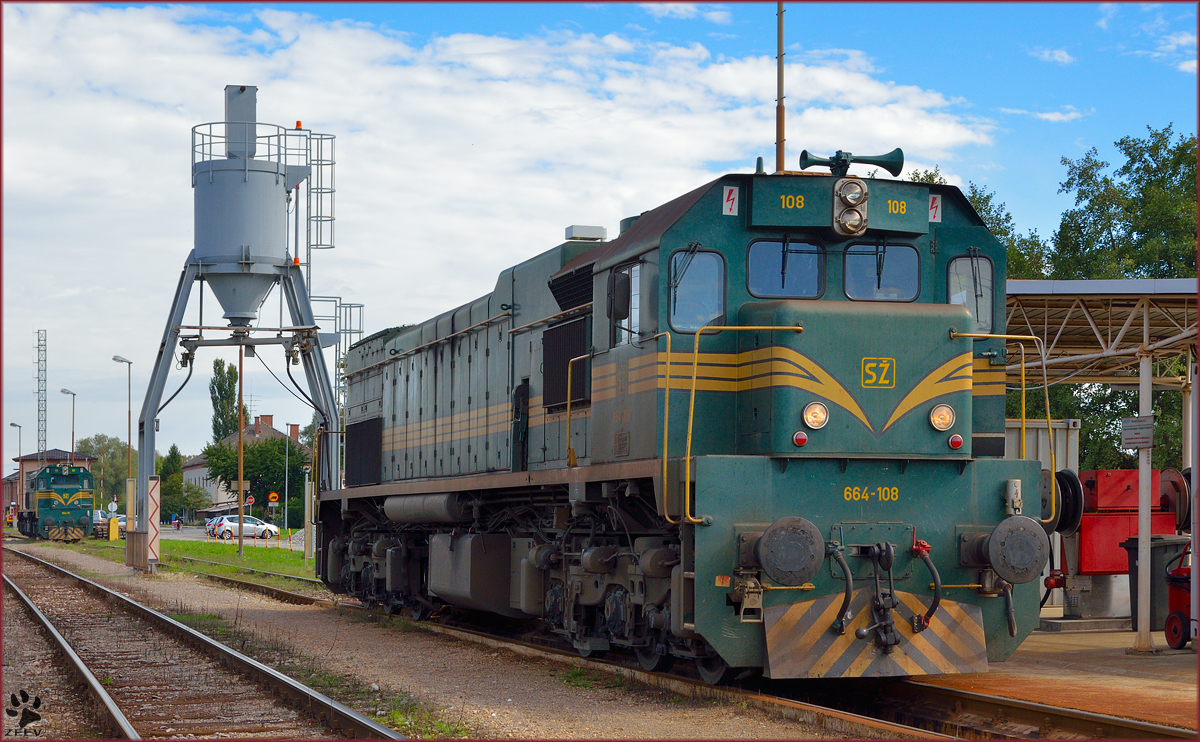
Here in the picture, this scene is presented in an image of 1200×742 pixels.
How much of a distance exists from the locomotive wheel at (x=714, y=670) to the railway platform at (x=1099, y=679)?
185 centimetres

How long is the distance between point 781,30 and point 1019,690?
1044 cm

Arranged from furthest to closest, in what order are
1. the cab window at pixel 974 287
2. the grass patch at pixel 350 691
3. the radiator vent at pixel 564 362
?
the radiator vent at pixel 564 362
the cab window at pixel 974 287
the grass patch at pixel 350 691

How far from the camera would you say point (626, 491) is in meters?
9.35

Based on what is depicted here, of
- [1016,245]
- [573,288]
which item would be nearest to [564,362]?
[573,288]

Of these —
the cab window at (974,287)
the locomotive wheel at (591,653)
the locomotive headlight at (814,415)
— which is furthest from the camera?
the locomotive wheel at (591,653)

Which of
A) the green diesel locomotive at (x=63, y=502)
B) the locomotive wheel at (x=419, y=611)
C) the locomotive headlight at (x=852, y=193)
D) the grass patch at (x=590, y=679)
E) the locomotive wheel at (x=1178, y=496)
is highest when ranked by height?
the locomotive headlight at (x=852, y=193)

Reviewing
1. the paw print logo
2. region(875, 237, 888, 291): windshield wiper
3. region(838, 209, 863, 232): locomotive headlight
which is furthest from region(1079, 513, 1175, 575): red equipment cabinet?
the paw print logo

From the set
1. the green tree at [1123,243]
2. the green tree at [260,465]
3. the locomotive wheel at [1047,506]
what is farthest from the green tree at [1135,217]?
the green tree at [260,465]

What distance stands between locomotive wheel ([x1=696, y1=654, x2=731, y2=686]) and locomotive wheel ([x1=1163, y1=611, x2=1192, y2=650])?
5.15 meters

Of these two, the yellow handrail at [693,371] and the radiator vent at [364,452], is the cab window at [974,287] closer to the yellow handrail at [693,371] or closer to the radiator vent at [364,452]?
the yellow handrail at [693,371]

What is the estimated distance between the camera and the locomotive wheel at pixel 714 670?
9039 mm

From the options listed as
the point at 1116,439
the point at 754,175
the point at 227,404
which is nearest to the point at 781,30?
the point at 754,175

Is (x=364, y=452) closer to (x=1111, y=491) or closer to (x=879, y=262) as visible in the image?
(x=1111, y=491)

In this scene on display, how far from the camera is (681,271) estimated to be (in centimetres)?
888
